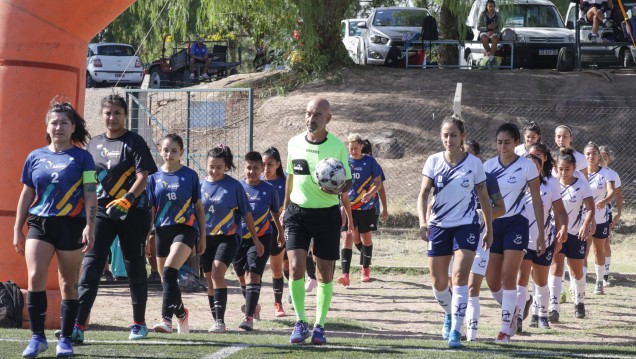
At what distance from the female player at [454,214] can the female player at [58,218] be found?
106 inches

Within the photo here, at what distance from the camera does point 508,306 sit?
982 cm

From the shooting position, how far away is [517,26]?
28.0 m

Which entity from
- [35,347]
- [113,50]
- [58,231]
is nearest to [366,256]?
[58,231]

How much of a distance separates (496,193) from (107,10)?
421 centimetres

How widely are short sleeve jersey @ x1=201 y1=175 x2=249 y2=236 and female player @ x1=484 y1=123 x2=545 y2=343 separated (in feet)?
7.94

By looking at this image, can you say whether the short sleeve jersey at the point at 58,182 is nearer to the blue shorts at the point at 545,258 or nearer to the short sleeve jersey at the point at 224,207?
the short sleeve jersey at the point at 224,207

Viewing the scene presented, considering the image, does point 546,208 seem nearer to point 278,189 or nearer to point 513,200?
point 513,200

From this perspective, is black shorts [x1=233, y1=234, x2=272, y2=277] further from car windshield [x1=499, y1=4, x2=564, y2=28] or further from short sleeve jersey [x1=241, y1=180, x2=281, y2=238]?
car windshield [x1=499, y1=4, x2=564, y2=28]

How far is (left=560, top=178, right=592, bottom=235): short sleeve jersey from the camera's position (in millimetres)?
12000

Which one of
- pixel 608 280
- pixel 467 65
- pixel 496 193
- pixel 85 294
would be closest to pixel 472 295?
pixel 496 193

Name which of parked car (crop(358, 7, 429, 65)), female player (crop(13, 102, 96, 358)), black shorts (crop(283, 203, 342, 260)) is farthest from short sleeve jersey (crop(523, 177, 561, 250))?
parked car (crop(358, 7, 429, 65))

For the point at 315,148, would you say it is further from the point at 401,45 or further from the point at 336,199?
the point at 401,45

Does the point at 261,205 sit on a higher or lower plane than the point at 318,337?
higher

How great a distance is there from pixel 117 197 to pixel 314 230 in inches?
64.1
